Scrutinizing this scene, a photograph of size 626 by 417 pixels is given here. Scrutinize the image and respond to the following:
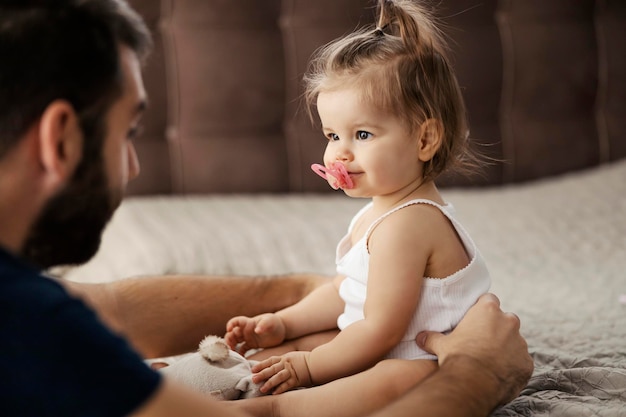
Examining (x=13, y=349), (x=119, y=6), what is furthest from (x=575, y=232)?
(x=13, y=349)

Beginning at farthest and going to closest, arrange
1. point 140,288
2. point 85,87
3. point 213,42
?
point 213,42
point 140,288
point 85,87

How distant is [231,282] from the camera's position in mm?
1596

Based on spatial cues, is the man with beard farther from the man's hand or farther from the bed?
the bed

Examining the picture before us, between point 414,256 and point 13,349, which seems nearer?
point 13,349

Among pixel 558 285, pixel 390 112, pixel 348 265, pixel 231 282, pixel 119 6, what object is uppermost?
pixel 119 6

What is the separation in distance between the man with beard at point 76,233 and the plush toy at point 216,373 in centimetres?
14

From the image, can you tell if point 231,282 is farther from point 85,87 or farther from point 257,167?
point 257,167

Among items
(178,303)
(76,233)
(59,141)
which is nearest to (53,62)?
(59,141)

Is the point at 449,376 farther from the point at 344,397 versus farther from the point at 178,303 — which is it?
the point at 178,303

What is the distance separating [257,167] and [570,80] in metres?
1.09

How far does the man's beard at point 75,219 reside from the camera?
89cm

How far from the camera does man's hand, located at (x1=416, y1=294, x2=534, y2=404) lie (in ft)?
3.57

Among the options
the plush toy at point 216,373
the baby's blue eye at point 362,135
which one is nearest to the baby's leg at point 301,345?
the plush toy at point 216,373

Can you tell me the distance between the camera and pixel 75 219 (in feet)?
3.03
